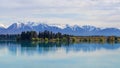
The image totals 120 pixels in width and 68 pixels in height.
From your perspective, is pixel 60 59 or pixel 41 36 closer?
pixel 60 59

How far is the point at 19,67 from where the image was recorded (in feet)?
99.0

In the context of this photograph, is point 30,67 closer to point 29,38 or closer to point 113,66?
point 113,66

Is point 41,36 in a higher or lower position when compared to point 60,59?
lower

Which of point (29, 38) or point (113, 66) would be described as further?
point (29, 38)

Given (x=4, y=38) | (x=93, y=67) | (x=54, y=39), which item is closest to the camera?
(x=93, y=67)

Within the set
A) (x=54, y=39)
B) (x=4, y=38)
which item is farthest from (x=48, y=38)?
(x=4, y=38)

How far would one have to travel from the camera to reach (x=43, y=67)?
30219 millimetres

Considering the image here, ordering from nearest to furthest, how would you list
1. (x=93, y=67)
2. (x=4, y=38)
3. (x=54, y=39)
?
(x=93, y=67) < (x=54, y=39) < (x=4, y=38)

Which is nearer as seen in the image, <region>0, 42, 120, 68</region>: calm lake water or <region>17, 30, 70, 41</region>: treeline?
<region>0, 42, 120, 68</region>: calm lake water

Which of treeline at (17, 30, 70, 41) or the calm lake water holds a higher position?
the calm lake water

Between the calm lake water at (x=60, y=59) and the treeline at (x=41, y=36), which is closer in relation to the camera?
the calm lake water at (x=60, y=59)

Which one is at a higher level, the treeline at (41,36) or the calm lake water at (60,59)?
the calm lake water at (60,59)

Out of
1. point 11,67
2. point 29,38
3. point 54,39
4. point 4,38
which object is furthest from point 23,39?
point 11,67

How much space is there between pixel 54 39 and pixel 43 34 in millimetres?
3564
